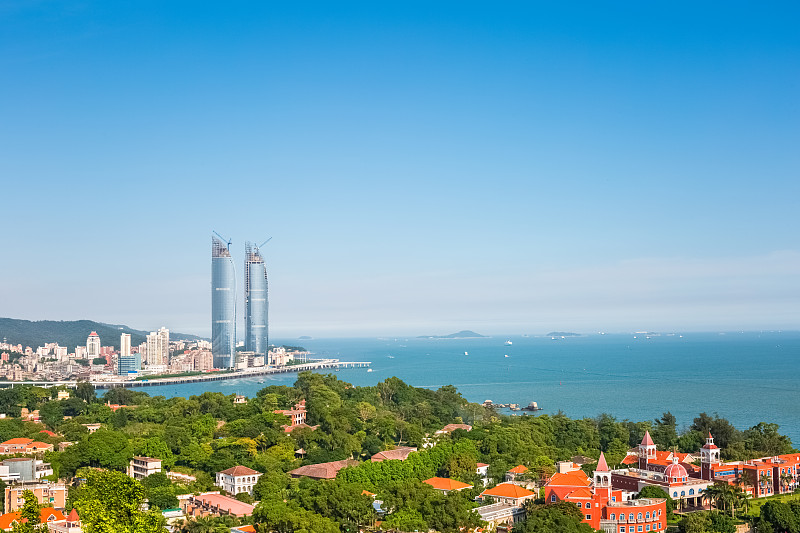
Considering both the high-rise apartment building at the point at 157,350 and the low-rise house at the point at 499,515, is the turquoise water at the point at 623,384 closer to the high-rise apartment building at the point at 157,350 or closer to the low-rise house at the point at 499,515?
the high-rise apartment building at the point at 157,350

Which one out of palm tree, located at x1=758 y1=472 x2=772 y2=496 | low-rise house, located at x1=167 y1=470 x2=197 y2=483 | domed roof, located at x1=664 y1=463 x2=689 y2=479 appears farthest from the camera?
low-rise house, located at x1=167 y1=470 x2=197 y2=483

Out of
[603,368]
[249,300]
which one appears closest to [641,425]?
[603,368]

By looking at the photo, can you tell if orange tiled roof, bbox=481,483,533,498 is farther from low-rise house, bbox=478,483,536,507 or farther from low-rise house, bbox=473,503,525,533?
low-rise house, bbox=473,503,525,533

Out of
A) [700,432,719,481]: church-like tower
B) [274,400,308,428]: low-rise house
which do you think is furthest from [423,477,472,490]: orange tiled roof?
[274,400,308,428]: low-rise house

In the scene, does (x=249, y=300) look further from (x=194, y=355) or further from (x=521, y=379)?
(x=521, y=379)

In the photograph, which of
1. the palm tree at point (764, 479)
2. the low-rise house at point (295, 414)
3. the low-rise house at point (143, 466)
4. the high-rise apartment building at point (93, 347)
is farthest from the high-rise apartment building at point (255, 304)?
the palm tree at point (764, 479)

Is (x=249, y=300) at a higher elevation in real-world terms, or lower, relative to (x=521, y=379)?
higher
